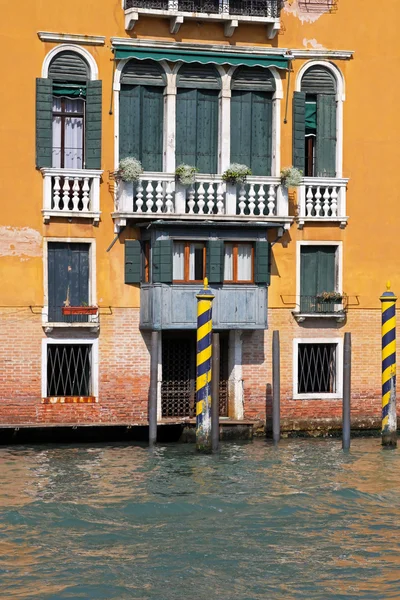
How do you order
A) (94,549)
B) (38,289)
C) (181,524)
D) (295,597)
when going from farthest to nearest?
(38,289) < (181,524) < (94,549) < (295,597)

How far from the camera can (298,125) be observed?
78.4 ft

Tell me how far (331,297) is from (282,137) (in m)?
2.80

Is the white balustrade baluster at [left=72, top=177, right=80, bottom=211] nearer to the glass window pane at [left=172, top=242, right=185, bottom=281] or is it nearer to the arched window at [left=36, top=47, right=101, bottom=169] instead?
the arched window at [left=36, top=47, right=101, bottom=169]

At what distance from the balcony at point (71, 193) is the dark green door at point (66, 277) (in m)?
0.55

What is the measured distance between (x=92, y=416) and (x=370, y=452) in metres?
4.47

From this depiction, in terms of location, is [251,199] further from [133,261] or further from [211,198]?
[133,261]

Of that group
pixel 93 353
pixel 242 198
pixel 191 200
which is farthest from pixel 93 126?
pixel 93 353

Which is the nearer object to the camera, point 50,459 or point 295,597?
point 295,597

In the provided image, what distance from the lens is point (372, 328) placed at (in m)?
24.4

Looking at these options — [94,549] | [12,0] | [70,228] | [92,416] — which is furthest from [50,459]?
[12,0]

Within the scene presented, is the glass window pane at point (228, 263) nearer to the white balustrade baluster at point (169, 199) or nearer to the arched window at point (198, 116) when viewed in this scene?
the white balustrade baluster at point (169, 199)

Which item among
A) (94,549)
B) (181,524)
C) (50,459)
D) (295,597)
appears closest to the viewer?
(295,597)

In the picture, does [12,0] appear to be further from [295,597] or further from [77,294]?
[295,597]

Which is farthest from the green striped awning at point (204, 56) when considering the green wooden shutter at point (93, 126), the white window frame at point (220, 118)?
the green wooden shutter at point (93, 126)
